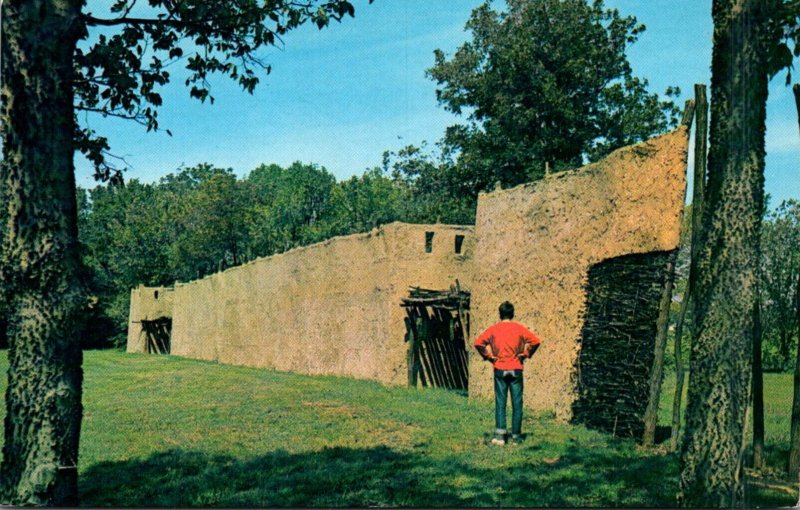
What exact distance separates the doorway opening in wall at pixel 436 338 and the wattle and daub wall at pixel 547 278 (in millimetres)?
295

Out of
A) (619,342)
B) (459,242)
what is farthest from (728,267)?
(459,242)

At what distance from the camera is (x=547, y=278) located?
1153cm

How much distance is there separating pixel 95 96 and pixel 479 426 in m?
5.91

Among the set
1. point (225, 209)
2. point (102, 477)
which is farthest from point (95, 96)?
point (225, 209)

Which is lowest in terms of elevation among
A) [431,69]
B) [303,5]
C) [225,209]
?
[303,5]

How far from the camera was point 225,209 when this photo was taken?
44812mm

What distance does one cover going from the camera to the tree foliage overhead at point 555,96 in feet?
87.4

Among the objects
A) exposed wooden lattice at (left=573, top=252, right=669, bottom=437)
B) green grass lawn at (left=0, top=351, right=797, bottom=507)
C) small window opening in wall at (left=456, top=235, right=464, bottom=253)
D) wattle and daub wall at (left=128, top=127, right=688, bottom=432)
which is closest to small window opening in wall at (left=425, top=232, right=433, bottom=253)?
wattle and daub wall at (left=128, top=127, right=688, bottom=432)

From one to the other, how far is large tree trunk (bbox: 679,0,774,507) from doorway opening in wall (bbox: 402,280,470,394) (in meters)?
11.4

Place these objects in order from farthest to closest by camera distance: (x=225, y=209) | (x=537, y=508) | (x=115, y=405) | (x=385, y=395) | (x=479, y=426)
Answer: (x=225, y=209) → (x=385, y=395) → (x=115, y=405) → (x=479, y=426) → (x=537, y=508)

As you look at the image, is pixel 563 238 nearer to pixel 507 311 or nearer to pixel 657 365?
pixel 507 311

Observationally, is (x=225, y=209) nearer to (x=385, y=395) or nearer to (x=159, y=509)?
(x=385, y=395)

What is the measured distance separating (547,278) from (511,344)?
9.16 ft

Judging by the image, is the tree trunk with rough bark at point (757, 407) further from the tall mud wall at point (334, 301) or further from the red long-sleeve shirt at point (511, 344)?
the tall mud wall at point (334, 301)
